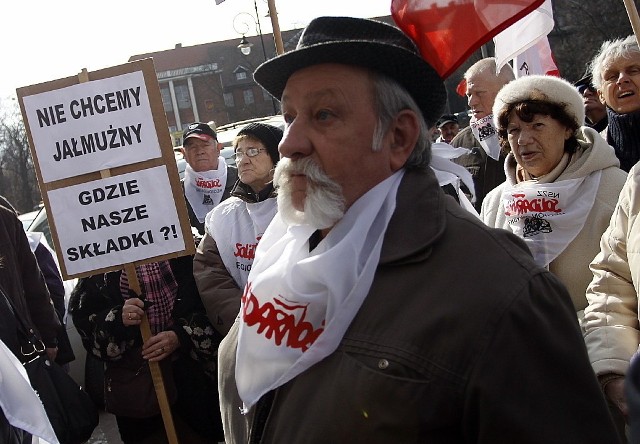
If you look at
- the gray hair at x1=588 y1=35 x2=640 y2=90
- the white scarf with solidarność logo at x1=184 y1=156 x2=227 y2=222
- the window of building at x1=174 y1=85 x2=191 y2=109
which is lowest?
the white scarf with solidarność logo at x1=184 y1=156 x2=227 y2=222

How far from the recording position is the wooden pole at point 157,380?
3.43 meters

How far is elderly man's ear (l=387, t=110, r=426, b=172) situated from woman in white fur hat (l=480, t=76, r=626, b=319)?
1573mm

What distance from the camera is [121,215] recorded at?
3584mm

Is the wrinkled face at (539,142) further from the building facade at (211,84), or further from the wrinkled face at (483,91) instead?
the building facade at (211,84)

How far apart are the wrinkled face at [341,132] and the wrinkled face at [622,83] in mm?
2475

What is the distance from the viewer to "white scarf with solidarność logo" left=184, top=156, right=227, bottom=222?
20.5 feet

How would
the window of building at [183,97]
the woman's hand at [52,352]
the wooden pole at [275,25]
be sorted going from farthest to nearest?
the window of building at [183,97] < the woman's hand at [52,352] < the wooden pole at [275,25]

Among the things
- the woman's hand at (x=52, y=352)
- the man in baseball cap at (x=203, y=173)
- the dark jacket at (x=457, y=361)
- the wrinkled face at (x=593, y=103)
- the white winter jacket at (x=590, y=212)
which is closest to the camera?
the dark jacket at (x=457, y=361)

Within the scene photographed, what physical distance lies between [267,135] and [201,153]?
234 centimetres

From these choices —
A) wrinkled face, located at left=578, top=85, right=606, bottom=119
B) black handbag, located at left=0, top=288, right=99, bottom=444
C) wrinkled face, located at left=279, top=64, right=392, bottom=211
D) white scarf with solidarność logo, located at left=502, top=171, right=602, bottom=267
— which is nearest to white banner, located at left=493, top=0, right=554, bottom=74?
white scarf with solidarność logo, located at left=502, top=171, right=602, bottom=267

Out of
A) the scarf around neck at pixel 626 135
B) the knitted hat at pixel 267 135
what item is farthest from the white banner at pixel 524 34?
the knitted hat at pixel 267 135

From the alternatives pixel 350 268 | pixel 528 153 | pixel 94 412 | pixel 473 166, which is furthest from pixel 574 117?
pixel 94 412

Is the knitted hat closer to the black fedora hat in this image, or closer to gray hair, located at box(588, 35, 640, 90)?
gray hair, located at box(588, 35, 640, 90)

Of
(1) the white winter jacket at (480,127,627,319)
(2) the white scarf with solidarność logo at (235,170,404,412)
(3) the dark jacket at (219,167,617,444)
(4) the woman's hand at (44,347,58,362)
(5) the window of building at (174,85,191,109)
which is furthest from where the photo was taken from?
(5) the window of building at (174,85,191,109)
